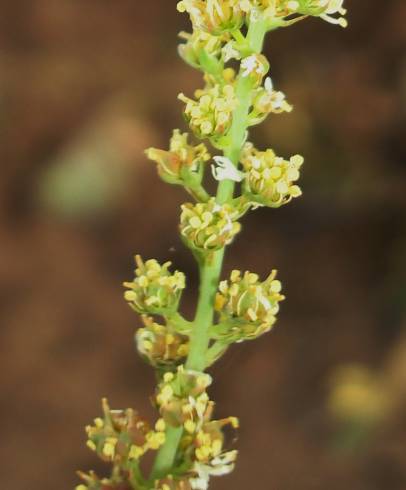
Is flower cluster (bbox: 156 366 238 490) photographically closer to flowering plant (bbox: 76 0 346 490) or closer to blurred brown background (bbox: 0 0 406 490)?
flowering plant (bbox: 76 0 346 490)

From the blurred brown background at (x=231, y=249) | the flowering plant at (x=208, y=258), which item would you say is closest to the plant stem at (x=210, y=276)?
the flowering plant at (x=208, y=258)

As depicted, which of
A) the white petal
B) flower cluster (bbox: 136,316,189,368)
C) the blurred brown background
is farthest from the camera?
the blurred brown background

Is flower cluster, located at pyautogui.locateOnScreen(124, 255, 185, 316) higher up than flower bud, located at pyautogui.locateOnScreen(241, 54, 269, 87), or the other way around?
flower bud, located at pyautogui.locateOnScreen(241, 54, 269, 87)

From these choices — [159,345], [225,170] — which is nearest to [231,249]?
[159,345]

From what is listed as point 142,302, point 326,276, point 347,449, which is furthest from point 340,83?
point 142,302

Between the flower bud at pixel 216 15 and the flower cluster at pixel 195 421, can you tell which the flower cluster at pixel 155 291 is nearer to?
the flower cluster at pixel 195 421

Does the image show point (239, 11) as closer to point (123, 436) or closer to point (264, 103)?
point (264, 103)

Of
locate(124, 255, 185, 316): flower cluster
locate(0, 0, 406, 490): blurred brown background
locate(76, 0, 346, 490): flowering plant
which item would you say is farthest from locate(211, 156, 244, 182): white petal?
locate(0, 0, 406, 490): blurred brown background
